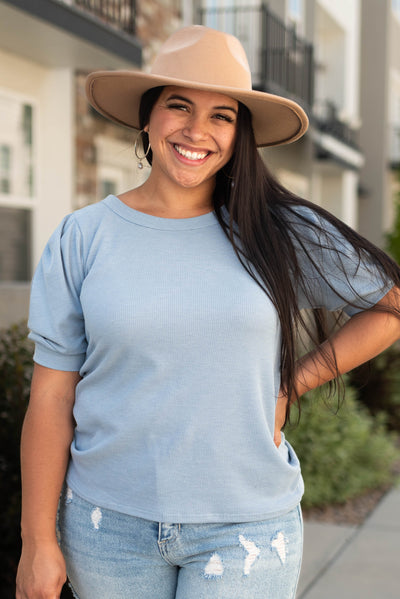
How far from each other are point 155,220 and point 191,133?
0.76 feet

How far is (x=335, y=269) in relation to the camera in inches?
75.2

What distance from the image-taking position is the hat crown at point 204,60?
6.16 feet

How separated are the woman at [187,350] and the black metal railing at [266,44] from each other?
341 inches

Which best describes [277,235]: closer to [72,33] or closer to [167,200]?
[167,200]

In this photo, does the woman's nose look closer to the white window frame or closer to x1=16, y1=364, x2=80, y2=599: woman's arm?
x1=16, y1=364, x2=80, y2=599: woman's arm

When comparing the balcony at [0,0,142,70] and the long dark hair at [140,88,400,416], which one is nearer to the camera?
the long dark hair at [140,88,400,416]

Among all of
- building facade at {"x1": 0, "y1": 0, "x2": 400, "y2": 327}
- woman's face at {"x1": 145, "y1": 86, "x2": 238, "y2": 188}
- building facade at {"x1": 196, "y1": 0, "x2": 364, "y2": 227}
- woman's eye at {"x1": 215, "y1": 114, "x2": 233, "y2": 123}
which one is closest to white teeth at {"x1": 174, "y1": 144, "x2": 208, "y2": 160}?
woman's face at {"x1": 145, "y1": 86, "x2": 238, "y2": 188}

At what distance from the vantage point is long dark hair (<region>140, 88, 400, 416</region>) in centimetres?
184

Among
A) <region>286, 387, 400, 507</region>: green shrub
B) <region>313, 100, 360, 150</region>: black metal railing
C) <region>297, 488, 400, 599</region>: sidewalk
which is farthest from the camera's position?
<region>313, 100, 360, 150</region>: black metal railing

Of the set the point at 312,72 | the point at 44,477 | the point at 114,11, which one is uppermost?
the point at 312,72

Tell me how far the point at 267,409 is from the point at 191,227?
1.59 ft

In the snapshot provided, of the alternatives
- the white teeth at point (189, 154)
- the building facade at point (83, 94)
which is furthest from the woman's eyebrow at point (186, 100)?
the building facade at point (83, 94)

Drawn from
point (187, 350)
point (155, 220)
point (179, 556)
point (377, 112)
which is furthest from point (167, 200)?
point (377, 112)

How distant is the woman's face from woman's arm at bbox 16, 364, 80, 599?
0.58 metres
